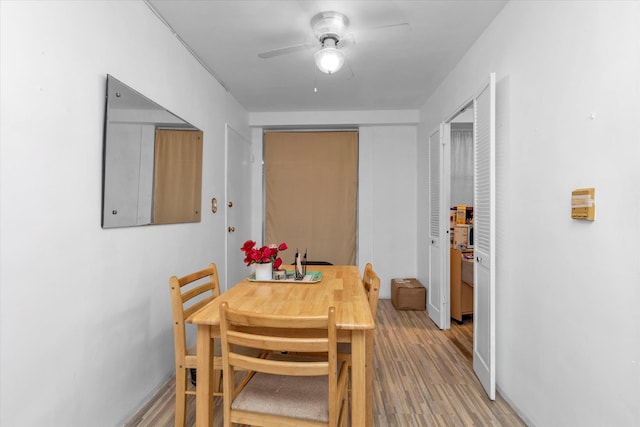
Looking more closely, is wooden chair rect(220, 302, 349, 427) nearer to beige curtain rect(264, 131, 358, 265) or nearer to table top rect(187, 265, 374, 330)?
table top rect(187, 265, 374, 330)

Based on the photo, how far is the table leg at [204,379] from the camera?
1.36 meters

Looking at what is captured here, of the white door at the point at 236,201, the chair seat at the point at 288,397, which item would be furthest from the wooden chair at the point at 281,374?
the white door at the point at 236,201

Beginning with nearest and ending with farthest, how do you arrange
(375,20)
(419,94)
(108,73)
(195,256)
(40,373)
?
(40,373), (108,73), (375,20), (195,256), (419,94)

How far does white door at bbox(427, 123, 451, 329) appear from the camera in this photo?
11.2ft

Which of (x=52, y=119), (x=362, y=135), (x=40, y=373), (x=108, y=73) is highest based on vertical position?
(x=362, y=135)

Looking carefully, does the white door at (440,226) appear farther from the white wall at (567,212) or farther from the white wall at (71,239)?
the white wall at (71,239)

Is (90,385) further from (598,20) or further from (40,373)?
(598,20)

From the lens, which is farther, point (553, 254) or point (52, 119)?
point (553, 254)

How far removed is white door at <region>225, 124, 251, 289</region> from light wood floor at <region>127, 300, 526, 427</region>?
1.62 metres

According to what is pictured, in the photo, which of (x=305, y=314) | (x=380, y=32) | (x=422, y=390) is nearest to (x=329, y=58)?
(x=380, y=32)

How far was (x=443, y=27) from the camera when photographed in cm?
239

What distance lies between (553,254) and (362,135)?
3.34 metres

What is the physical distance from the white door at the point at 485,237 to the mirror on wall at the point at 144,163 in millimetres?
2192

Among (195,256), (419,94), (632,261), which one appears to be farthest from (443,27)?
(195,256)
